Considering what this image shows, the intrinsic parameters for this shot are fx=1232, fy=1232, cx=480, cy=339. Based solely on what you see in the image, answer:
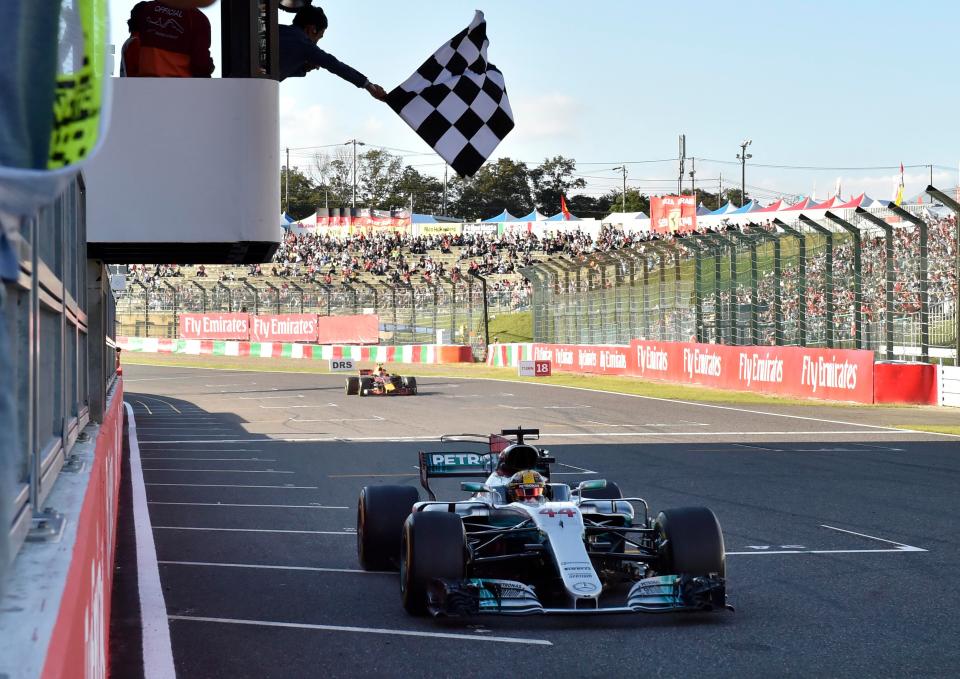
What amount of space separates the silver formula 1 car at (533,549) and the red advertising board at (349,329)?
4030cm

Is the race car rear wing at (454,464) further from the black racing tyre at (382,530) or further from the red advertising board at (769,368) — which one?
the red advertising board at (769,368)

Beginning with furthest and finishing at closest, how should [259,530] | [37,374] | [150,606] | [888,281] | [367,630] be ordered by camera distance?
[888,281], [259,530], [150,606], [367,630], [37,374]

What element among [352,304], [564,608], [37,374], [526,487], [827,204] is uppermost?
[827,204]

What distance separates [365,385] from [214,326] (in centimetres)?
2799

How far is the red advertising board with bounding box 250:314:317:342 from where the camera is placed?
4991 centimetres

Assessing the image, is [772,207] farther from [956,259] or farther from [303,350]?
[956,259]

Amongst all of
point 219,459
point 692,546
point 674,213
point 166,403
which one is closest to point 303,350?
point 166,403

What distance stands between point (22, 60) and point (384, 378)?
2602 cm

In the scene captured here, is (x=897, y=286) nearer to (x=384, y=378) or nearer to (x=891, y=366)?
(x=891, y=366)

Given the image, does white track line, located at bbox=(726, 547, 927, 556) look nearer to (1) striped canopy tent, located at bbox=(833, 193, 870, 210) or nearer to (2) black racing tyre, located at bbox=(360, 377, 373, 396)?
(2) black racing tyre, located at bbox=(360, 377, 373, 396)

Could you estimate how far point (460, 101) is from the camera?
23.7 feet

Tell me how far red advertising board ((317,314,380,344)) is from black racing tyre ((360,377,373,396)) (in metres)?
21.1

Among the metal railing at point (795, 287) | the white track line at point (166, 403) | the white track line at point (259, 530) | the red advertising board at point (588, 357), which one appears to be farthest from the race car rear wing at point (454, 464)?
the red advertising board at point (588, 357)

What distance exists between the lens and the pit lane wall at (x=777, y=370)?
2161cm
